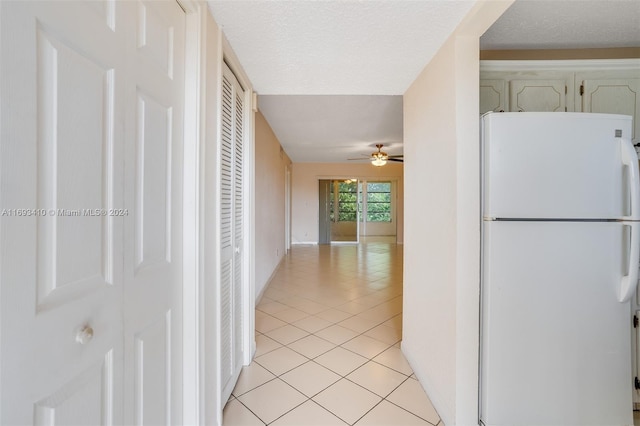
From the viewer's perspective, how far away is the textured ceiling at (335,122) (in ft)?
10.3

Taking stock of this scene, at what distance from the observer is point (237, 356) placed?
6.49ft

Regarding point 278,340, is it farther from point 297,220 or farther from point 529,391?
point 297,220

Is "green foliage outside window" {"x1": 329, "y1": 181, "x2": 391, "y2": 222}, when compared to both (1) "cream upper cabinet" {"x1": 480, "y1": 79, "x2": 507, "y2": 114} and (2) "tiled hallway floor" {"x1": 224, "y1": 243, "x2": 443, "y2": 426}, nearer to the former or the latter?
(2) "tiled hallway floor" {"x1": 224, "y1": 243, "x2": 443, "y2": 426}

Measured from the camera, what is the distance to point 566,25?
1.69 m

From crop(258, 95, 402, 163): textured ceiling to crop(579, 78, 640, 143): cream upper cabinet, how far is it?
1595 mm

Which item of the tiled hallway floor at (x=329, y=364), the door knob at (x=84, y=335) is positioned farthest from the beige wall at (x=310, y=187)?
the door knob at (x=84, y=335)

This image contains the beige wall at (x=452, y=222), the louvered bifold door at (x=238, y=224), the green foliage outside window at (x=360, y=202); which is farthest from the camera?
the green foliage outside window at (x=360, y=202)

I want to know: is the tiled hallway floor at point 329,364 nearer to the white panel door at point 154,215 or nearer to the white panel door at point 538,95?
the white panel door at point 154,215

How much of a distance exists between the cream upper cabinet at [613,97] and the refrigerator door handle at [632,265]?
814 mm

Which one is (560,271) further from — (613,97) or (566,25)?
(566,25)

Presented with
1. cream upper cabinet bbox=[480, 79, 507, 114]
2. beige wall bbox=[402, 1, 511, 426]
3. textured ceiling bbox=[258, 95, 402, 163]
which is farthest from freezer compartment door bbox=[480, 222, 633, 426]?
textured ceiling bbox=[258, 95, 402, 163]

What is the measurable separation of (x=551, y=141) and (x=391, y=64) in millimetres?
1028

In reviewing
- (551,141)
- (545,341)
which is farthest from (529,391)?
(551,141)

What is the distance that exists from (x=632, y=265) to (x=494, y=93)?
3.75 ft
